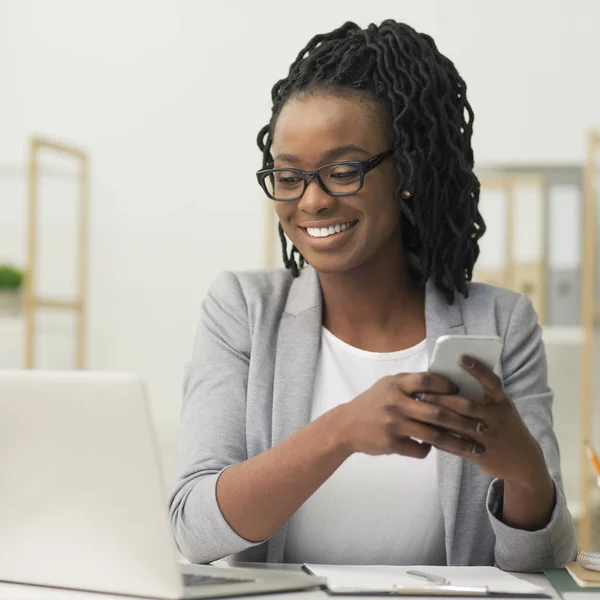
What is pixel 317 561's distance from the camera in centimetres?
132

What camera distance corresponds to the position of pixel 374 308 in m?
1.44

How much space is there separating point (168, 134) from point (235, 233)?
0.52 meters

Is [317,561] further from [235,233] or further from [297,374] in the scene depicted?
[235,233]

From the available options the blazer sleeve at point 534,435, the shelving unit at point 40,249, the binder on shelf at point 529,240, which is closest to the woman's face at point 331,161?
the blazer sleeve at point 534,435

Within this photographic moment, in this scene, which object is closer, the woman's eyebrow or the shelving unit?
the woman's eyebrow

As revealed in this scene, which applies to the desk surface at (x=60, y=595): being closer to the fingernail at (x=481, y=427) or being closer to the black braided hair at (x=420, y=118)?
the fingernail at (x=481, y=427)

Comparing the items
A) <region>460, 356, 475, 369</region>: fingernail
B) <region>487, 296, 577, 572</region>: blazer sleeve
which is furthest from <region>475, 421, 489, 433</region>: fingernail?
<region>487, 296, 577, 572</region>: blazer sleeve

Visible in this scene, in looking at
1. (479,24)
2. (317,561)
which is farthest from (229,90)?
(317,561)

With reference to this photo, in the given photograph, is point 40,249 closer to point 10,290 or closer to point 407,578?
point 10,290

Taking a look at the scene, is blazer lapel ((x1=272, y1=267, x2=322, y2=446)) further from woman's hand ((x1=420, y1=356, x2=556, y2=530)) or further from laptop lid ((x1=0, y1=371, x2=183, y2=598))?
laptop lid ((x1=0, y1=371, x2=183, y2=598))

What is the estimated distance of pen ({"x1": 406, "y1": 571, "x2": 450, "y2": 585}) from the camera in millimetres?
1013

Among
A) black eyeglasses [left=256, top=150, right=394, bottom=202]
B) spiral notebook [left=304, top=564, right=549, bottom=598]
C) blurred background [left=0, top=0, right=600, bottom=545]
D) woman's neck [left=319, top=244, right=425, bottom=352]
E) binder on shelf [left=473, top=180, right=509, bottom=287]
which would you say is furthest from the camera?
blurred background [left=0, top=0, right=600, bottom=545]

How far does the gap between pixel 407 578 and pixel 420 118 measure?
63cm

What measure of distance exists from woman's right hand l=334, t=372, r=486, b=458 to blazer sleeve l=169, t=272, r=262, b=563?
23cm
